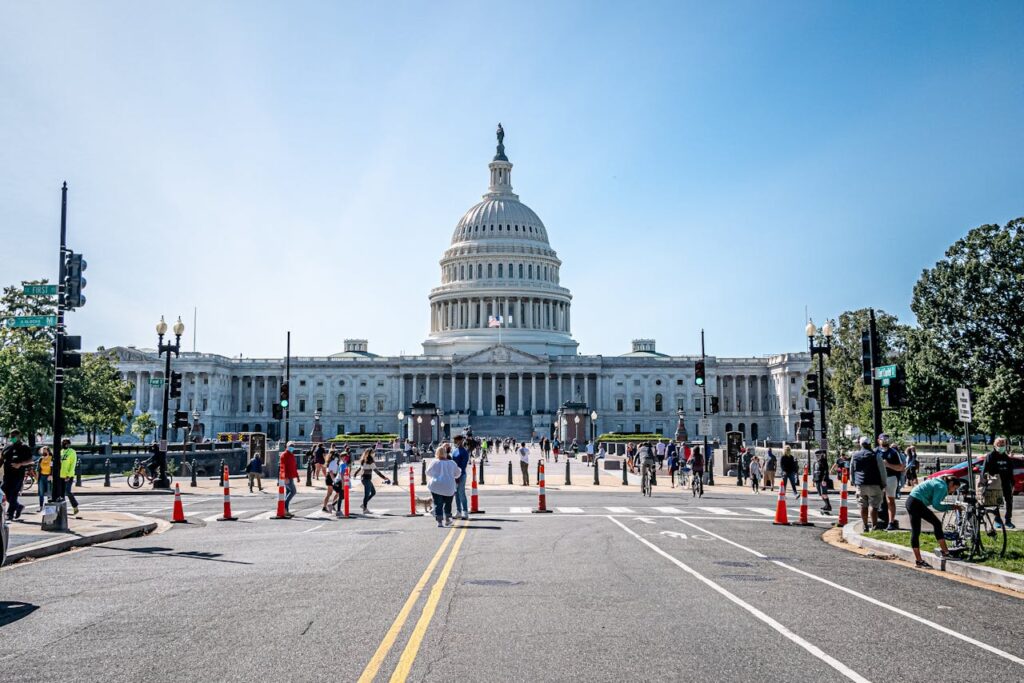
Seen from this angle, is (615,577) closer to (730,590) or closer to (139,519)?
(730,590)

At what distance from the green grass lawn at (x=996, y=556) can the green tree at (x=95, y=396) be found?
5333 centimetres

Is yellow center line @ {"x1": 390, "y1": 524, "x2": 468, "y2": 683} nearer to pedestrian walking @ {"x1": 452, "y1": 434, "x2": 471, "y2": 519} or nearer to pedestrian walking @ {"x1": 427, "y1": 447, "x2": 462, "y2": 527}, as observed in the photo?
pedestrian walking @ {"x1": 427, "y1": 447, "x2": 462, "y2": 527}

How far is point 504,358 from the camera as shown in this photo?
139375 millimetres

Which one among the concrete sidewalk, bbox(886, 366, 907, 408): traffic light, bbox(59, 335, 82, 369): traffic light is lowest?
the concrete sidewalk

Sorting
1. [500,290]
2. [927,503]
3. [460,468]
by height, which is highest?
[500,290]

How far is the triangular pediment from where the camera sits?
139125 mm

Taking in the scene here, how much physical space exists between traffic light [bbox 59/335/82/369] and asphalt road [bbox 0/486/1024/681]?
498 centimetres

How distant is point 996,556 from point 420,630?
1055cm

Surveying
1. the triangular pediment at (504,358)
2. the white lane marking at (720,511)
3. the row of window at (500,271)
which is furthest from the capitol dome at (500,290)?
the white lane marking at (720,511)

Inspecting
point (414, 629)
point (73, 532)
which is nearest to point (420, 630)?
point (414, 629)

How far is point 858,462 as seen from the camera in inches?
784

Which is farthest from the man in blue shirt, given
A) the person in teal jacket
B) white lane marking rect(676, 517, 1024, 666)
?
the person in teal jacket

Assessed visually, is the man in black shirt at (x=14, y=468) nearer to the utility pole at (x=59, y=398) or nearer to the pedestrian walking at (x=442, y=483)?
the utility pole at (x=59, y=398)

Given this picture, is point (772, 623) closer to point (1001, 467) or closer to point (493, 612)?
point (493, 612)
